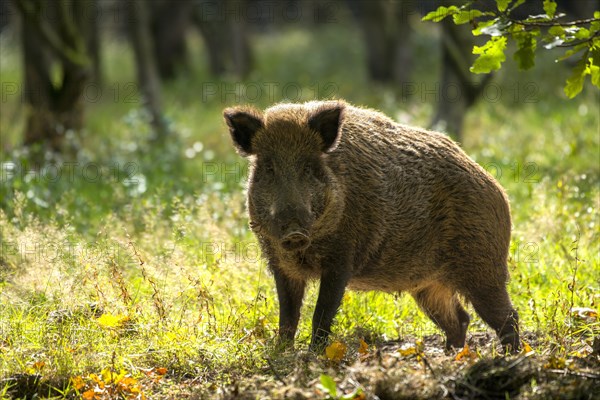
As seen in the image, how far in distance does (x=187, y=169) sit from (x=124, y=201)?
288 centimetres

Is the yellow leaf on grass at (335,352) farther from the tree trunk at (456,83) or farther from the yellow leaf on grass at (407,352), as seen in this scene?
the tree trunk at (456,83)

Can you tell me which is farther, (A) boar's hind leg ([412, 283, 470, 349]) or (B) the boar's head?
(A) boar's hind leg ([412, 283, 470, 349])

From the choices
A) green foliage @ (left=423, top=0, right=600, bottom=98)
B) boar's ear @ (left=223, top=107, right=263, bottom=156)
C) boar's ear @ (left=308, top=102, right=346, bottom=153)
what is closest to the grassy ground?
boar's ear @ (left=223, top=107, right=263, bottom=156)

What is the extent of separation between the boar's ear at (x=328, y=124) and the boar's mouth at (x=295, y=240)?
751mm

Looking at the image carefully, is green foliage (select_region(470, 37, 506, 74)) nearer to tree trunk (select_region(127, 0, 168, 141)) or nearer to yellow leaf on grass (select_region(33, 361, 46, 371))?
yellow leaf on grass (select_region(33, 361, 46, 371))

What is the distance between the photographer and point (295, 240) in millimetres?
4895

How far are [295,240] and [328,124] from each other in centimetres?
89

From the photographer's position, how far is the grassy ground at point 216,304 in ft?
14.1

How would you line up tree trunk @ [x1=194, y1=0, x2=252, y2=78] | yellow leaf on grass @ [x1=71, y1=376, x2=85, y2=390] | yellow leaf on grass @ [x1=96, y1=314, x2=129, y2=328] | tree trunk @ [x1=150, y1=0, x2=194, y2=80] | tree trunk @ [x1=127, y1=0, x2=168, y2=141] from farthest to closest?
tree trunk @ [x1=150, y1=0, x2=194, y2=80] → tree trunk @ [x1=194, y1=0, x2=252, y2=78] → tree trunk @ [x1=127, y1=0, x2=168, y2=141] → yellow leaf on grass @ [x1=96, y1=314, x2=129, y2=328] → yellow leaf on grass @ [x1=71, y1=376, x2=85, y2=390]

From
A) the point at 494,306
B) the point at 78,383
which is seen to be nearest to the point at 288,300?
the point at 494,306

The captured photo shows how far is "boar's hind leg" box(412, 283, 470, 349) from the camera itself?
5957 mm

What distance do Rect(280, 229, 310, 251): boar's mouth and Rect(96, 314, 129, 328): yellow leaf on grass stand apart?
1.15 meters

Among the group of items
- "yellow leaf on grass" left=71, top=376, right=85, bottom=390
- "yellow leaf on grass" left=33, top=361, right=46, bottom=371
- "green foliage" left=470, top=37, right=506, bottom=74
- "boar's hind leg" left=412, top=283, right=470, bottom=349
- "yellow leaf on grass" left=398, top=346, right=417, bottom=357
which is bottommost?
"boar's hind leg" left=412, top=283, right=470, bottom=349

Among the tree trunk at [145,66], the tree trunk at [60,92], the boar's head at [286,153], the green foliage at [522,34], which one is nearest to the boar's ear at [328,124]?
the boar's head at [286,153]
